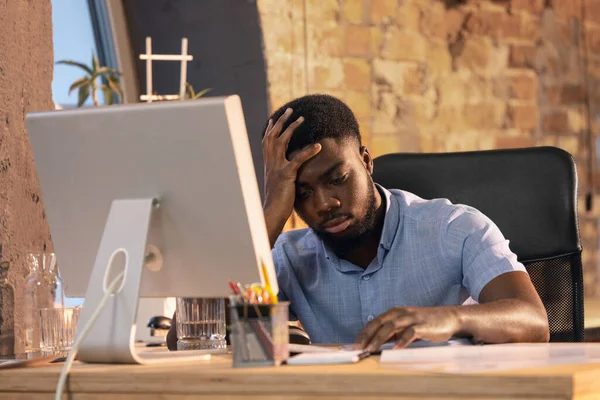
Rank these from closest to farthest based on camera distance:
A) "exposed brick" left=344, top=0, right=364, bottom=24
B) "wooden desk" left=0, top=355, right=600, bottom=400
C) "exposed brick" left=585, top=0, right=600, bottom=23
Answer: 1. "wooden desk" left=0, top=355, right=600, bottom=400
2. "exposed brick" left=344, top=0, right=364, bottom=24
3. "exposed brick" left=585, top=0, right=600, bottom=23

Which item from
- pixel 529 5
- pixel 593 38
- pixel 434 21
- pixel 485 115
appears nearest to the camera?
pixel 434 21

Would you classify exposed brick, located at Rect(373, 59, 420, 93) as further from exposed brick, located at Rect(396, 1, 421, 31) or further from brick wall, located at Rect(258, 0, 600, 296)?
exposed brick, located at Rect(396, 1, 421, 31)

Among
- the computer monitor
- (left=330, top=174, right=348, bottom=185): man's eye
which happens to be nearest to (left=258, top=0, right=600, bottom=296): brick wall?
(left=330, top=174, right=348, bottom=185): man's eye

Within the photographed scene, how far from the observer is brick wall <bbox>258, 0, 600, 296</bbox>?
3.80 m

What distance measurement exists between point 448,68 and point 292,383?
3.16m

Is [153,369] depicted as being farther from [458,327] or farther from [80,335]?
[458,327]

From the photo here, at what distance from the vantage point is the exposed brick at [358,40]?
155 inches

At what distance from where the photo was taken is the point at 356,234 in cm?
214

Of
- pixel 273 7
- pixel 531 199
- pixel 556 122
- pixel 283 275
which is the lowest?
pixel 283 275

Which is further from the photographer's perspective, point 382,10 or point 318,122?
point 382,10

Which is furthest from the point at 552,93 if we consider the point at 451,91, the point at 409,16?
the point at 409,16

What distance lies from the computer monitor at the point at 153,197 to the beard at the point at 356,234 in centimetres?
59

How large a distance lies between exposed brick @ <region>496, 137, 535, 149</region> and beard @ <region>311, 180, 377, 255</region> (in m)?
2.35

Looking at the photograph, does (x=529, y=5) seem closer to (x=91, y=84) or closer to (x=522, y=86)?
(x=522, y=86)
